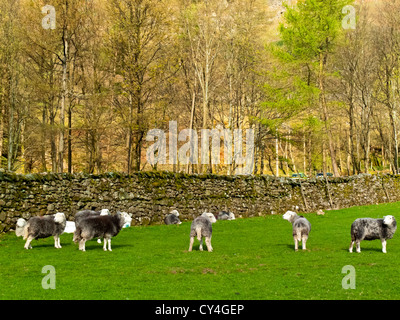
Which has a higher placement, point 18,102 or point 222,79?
point 222,79

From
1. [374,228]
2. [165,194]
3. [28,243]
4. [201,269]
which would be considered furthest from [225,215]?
[201,269]

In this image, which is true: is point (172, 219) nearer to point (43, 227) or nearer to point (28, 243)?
point (43, 227)

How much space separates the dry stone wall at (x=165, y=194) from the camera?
20.9m

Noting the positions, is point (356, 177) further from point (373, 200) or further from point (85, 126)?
point (85, 126)

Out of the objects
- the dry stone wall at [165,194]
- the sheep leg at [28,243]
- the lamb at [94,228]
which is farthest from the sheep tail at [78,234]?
the dry stone wall at [165,194]

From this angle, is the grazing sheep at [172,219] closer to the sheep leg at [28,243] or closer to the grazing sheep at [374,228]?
the sheep leg at [28,243]

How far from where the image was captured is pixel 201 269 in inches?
456

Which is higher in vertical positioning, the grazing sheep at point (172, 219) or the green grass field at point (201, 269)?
the grazing sheep at point (172, 219)

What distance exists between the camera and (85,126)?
107ft

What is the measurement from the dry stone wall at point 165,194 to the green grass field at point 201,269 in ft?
8.70

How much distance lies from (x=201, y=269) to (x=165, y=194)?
14.6m

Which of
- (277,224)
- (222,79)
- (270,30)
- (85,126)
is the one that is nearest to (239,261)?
(277,224)

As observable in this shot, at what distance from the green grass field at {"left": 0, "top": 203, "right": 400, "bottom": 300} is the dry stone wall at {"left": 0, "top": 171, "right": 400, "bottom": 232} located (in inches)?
104

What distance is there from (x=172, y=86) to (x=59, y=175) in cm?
2293
